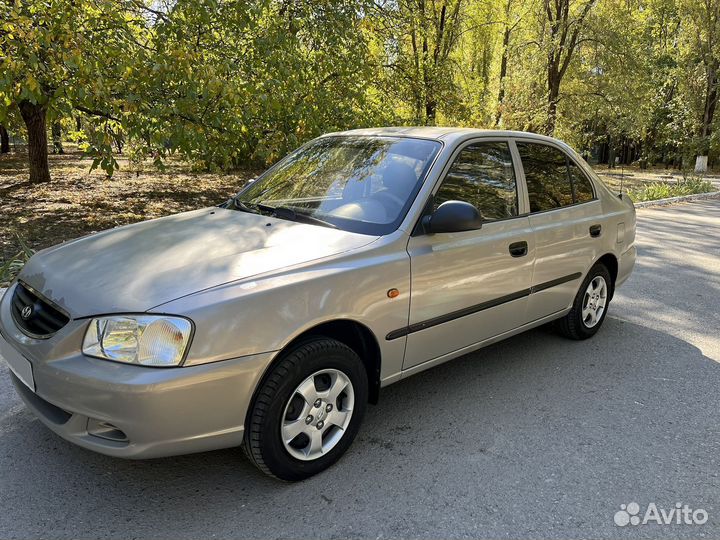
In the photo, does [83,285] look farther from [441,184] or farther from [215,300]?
[441,184]

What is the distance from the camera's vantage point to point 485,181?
3740mm

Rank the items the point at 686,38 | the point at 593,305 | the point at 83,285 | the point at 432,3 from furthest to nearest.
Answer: the point at 686,38 < the point at 432,3 < the point at 593,305 < the point at 83,285

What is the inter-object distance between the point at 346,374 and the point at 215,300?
0.82 metres

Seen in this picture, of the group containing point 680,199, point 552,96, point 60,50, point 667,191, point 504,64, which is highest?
point 504,64

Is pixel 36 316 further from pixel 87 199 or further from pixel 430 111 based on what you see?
pixel 430 111

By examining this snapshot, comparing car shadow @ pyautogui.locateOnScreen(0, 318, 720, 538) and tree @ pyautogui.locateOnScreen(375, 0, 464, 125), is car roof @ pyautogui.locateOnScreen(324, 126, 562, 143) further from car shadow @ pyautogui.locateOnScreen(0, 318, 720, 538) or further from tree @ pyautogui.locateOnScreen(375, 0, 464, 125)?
tree @ pyautogui.locateOnScreen(375, 0, 464, 125)

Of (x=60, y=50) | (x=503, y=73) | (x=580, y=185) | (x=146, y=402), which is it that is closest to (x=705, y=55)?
(x=503, y=73)

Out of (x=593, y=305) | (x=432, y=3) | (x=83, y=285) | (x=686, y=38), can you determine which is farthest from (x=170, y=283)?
(x=686, y=38)

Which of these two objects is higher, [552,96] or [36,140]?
[552,96]

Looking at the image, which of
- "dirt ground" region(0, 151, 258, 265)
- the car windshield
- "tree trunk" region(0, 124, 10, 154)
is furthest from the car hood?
"tree trunk" region(0, 124, 10, 154)

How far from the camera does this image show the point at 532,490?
9.11ft

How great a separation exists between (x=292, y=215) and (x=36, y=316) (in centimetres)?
144

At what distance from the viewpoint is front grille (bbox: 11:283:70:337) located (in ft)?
8.34

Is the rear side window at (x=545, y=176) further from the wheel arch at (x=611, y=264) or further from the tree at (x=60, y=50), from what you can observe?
the tree at (x=60, y=50)
